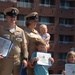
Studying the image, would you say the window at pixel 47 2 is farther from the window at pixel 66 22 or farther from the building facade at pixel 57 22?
the window at pixel 66 22

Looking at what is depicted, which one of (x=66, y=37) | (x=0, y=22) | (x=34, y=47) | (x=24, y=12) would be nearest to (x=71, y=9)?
(x=66, y=37)

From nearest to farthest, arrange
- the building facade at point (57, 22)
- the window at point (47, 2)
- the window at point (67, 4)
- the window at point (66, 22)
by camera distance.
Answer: the building facade at point (57, 22) < the window at point (47, 2) < the window at point (66, 22) < the window at point (67, 4)

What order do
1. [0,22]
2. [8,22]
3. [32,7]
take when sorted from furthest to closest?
[32,7] < [0,22] < [8,22]

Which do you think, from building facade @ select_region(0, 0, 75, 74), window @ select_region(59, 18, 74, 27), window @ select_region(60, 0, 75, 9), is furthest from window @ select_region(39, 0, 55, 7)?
window @ select_region(59, 18, 74, 27)

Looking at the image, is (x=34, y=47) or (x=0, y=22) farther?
(x=0, y=22)

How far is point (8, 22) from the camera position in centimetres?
626

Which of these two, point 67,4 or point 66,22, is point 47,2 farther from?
point 66,22

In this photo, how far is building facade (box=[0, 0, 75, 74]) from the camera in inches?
1761

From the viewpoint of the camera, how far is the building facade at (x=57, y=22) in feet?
147

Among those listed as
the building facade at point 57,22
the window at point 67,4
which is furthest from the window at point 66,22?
the window at point 67,4

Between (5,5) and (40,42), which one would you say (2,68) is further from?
(5,5)

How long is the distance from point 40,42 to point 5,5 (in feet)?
116

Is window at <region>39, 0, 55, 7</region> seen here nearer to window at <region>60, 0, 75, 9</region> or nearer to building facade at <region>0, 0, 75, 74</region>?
building facade at <region>0, 0, 75, 74</region>

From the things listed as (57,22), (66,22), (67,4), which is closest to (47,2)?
(67,4)
